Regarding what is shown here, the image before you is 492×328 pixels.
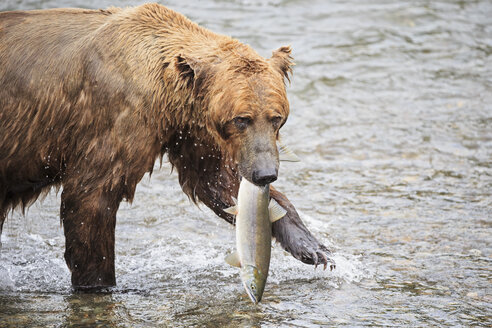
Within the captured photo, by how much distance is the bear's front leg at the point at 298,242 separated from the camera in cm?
541

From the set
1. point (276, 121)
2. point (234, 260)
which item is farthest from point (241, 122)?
point (234, 260)

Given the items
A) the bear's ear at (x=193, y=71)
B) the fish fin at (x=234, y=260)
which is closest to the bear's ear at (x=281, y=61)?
the bear's ear at (x=193, y=71)

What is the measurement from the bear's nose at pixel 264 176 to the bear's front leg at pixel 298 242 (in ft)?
2.80

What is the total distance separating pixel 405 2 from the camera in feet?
45.4

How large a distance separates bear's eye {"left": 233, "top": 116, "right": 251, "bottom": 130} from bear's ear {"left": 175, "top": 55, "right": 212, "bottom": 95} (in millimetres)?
412

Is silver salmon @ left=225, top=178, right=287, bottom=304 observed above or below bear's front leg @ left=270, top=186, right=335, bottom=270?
above

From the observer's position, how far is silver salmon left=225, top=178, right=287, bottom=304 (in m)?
4.64

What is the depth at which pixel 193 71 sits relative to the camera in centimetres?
514

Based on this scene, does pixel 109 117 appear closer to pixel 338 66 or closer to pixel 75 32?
pixel 75 32

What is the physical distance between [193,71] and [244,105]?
54cm

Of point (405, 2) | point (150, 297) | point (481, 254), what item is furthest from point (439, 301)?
point (405, 2)

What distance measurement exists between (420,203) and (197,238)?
2208mm

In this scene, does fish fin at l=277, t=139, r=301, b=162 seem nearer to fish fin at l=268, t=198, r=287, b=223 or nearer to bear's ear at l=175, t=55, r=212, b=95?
fish fin at l=268, t=198, r=287, b=223

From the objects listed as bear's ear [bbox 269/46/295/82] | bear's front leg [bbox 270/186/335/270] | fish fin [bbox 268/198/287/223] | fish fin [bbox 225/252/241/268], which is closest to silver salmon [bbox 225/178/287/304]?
fish fin [bbox 225/252/241/268]
